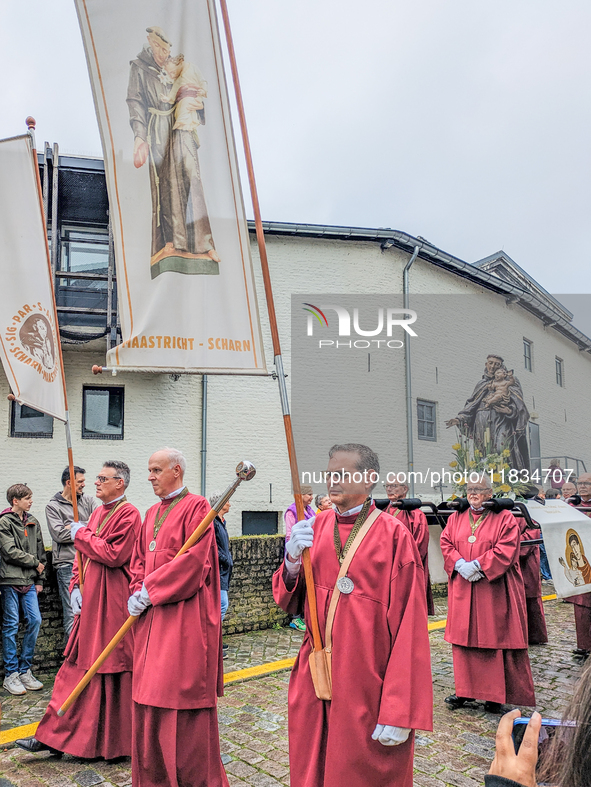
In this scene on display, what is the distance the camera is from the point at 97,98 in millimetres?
3842

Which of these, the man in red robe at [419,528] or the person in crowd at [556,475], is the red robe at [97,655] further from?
the person in crowd at [556,475]

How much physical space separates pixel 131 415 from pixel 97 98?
10886 millimetres

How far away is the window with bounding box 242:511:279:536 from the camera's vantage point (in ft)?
49.8

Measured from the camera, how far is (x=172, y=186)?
392cm

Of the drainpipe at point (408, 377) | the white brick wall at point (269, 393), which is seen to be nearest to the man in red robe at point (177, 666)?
the white brick wall at point (269, 393)

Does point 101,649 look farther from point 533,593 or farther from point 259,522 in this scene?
point 259,522

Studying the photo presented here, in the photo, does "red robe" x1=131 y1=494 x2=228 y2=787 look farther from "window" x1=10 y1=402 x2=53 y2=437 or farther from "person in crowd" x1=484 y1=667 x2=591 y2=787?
"window" x1=10 y1=402 x2=53 y2=437

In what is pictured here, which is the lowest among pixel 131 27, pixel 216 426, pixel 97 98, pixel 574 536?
pixel 574 536

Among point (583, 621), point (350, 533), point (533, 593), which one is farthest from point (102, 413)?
point (350, 533)

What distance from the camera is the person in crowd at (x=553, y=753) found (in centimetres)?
116

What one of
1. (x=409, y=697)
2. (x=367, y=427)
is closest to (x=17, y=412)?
(x=367, y=427)

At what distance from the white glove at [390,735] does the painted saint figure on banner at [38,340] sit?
Answer: 3.77 m

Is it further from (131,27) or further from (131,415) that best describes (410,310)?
(131,27)

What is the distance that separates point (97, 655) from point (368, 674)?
93.2 inches
